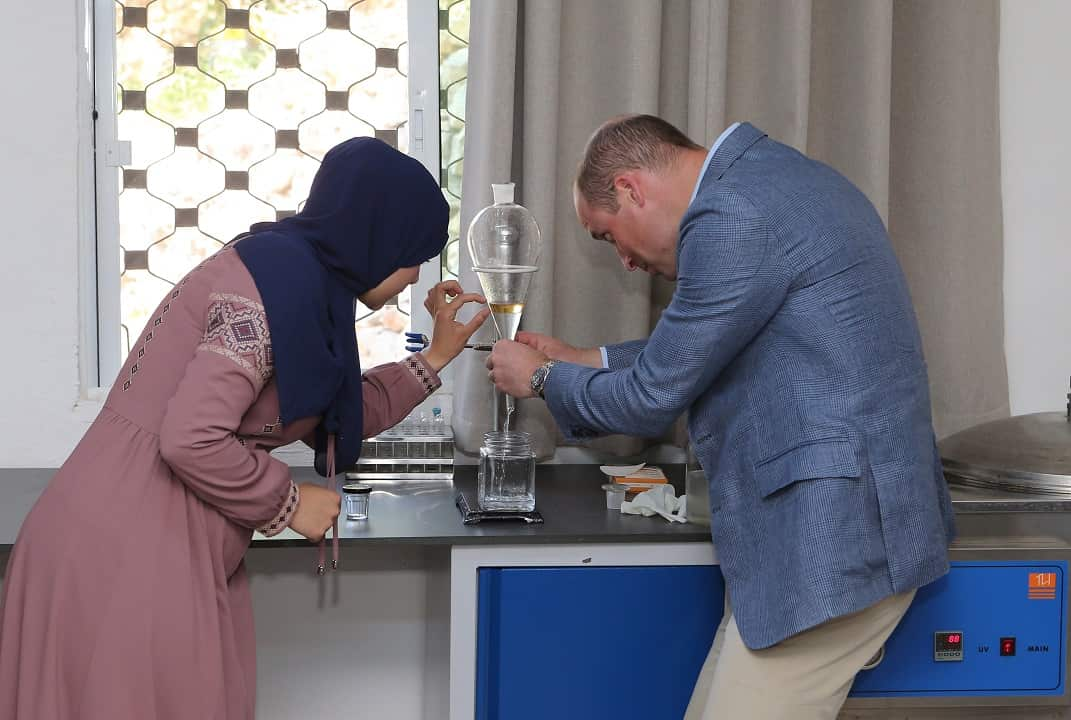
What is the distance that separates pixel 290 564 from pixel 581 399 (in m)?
1.01

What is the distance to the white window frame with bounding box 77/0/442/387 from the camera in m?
2.29

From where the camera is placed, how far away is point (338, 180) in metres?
1.46

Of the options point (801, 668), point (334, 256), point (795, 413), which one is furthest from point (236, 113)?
point (801, 668)

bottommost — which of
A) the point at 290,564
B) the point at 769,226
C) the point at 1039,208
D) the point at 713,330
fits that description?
the point at 290,564

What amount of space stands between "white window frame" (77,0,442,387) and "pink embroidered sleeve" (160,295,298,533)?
103 centimetres

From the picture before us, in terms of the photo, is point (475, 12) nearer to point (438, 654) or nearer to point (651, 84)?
point (651, 84)

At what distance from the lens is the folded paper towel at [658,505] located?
6.09 feet

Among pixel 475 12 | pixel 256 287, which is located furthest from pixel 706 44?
pixel 256 287

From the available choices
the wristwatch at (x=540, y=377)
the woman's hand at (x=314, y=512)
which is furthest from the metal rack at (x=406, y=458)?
the woman's hand at (x=314, y=512)

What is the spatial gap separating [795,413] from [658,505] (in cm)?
48

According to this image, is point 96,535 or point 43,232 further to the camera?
point 43,232

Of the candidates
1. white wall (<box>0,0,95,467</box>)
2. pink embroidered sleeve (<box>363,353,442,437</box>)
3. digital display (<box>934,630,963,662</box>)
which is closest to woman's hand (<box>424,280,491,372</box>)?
pink embroidered sleeve (<box>363,353,442,437</box>)

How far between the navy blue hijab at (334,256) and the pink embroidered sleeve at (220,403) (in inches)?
1.2

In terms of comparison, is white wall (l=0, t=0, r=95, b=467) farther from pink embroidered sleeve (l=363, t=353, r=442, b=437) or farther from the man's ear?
the man's ear
